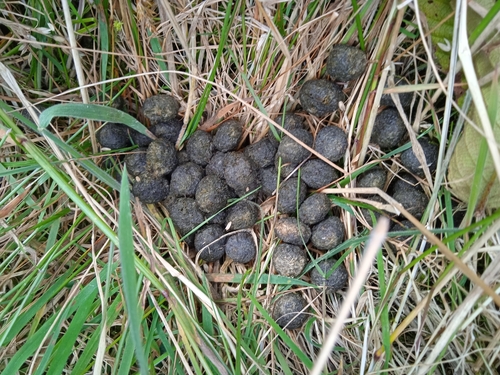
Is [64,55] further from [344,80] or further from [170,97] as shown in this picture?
[344,80]

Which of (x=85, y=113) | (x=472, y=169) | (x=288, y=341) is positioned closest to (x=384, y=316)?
(x=288, y=341)

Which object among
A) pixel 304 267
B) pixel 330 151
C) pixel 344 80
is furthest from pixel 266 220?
pixel 344 80

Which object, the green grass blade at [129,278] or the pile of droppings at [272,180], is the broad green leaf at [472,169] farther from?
the green grass blade at [129,278]

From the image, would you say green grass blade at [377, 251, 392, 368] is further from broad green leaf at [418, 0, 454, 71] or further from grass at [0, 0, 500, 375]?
broad green leaf at [418, 0, 454, 71]

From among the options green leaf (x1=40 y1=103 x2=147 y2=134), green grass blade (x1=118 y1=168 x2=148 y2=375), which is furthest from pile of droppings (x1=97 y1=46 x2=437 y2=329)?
green grass blade (x1=118 y1=168 x2=148 y2=375)

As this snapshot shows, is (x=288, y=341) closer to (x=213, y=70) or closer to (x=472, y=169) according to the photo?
(x=472, y=169)

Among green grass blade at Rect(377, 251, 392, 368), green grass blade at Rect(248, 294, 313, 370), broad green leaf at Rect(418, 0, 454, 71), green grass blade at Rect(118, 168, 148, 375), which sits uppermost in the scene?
broad green leaf at Rect(418, 0, 454, 71)

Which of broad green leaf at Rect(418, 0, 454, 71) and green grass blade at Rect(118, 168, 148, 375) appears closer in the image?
green grass blade at Rect(118, 168, 148, 375)
